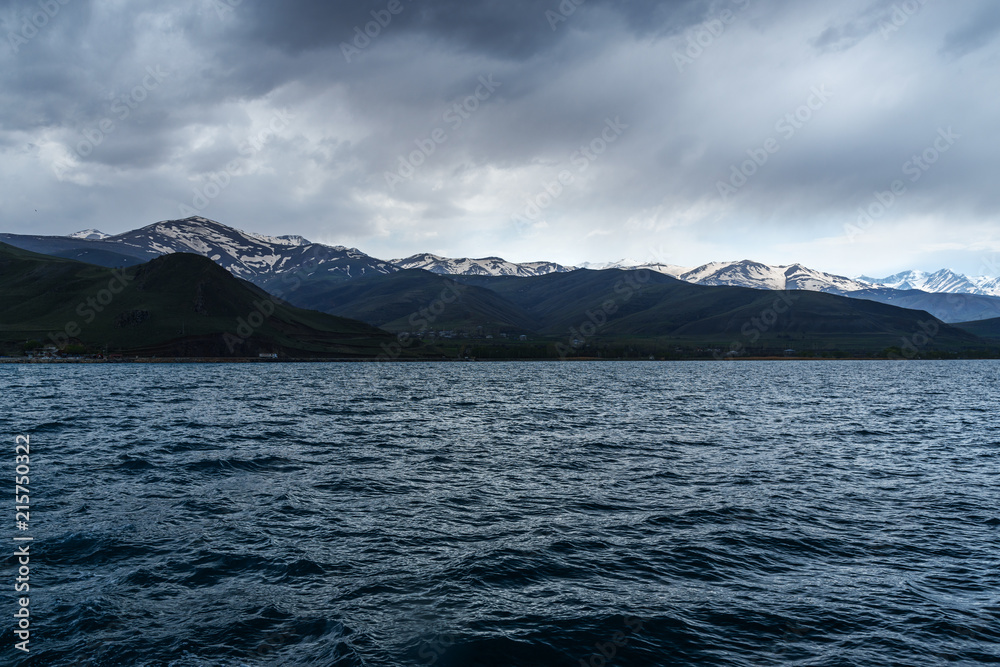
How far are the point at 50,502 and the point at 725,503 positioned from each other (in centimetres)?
3727

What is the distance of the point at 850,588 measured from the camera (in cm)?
2028

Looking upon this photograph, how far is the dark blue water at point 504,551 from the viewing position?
16.0m

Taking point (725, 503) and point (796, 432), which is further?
point (796, 432)

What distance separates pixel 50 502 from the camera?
1118 inches

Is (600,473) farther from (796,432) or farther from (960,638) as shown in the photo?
(796,432)

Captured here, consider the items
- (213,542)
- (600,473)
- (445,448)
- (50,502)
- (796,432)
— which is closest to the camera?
(213,542)

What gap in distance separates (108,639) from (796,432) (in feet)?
210

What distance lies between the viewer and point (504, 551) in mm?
23141

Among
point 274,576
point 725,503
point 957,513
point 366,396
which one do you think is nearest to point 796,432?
point 957,513

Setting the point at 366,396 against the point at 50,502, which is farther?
the point at 366,396

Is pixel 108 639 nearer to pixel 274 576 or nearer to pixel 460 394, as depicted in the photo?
pixel 274 576

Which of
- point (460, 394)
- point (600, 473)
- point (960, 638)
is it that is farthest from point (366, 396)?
point (960, 638)

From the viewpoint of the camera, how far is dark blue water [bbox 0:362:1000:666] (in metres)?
16.0

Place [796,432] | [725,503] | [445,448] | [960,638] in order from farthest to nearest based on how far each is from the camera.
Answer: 1. [796,432]
2. [445,448]
3. [725,503]
4. [960,638]
